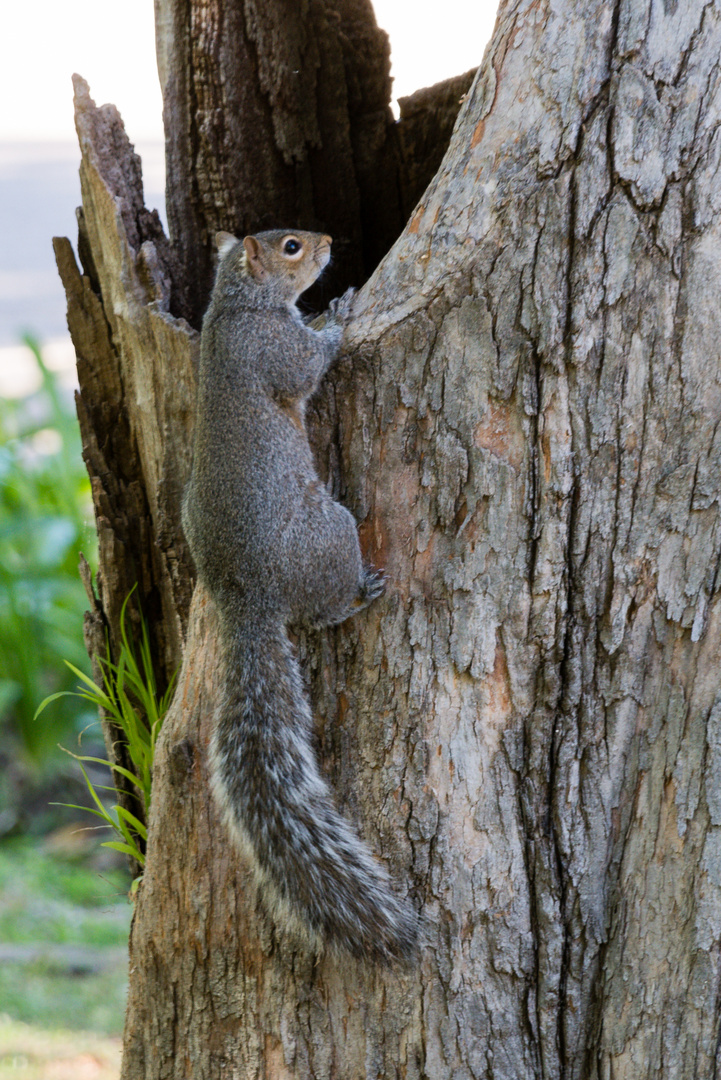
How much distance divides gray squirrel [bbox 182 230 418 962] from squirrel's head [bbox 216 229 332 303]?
23 centimetres

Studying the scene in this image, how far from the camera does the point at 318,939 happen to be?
1566 mm

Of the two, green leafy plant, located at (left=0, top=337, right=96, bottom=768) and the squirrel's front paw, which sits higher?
the squirrel's front paw

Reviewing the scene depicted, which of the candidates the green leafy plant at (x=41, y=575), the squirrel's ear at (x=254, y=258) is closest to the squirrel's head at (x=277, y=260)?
the squirrel's ear at (x=254, y=258)

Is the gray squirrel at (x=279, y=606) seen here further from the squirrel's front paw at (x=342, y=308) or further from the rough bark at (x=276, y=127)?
the rough bark at (x=276, y=127)

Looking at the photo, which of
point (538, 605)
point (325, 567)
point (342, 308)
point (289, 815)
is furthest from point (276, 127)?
point (289, 815)

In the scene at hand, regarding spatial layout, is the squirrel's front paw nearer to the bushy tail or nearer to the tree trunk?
the tree trunk

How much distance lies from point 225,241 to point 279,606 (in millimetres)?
912

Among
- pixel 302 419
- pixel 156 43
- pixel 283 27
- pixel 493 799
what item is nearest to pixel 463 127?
pixel 302 419

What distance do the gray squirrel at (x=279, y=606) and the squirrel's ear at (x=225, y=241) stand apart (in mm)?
340

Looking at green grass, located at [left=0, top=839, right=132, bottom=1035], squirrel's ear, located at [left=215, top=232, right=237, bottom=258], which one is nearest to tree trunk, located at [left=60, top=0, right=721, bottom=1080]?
squirrel's ear, located at [left=215, top=232, right=237, bottom=258]

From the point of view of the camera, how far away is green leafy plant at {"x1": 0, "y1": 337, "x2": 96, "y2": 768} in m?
3.73

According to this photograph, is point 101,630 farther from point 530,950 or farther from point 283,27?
point 283,27

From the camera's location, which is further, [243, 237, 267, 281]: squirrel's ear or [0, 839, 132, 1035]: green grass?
[0, 839, 132, 1035]: green grass

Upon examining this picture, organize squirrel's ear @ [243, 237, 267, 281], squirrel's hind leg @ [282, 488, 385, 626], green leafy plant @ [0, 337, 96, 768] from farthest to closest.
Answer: green leafy plant @ [0, 337, 96, 768], squirrel's ear @ [243, 237, 267, 281], squirrel's hind leg @ [282, 488, 385, 626]
